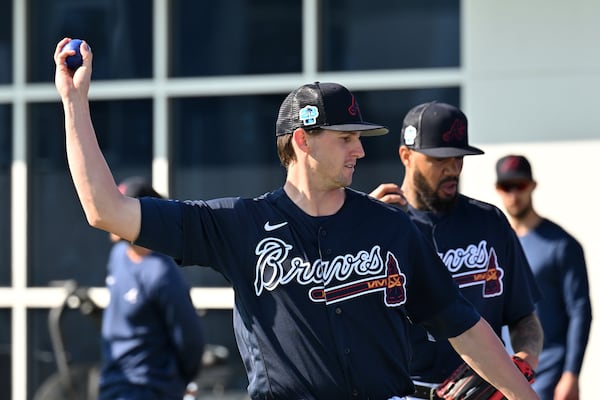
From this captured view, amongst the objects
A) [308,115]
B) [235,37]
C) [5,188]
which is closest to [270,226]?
[308,115]

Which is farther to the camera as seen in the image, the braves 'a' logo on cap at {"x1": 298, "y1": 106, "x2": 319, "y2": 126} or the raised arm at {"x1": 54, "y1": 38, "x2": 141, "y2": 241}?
the braves 'a' logo on cap at {"x1": 298, "y1": 106, "x2": 319, "y2": 126}

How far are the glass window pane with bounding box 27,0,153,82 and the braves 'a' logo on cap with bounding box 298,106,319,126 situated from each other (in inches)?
192

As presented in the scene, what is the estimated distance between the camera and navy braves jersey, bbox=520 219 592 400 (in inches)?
274

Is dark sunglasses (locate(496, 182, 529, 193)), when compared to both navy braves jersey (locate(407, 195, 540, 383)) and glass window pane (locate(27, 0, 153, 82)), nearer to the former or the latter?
navy braves jersey (locate(407, 195, 540, 383))

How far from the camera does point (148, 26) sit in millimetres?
8898

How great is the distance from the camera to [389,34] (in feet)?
27.7

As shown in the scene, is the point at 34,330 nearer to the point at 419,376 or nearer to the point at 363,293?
the point at 419,376

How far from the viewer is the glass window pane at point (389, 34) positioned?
8.33 m

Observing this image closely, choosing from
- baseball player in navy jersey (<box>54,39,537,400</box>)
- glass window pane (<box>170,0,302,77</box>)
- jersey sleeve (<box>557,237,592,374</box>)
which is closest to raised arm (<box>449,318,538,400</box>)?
baseball player in navy jersey (<box>54,39,537,400</box>)

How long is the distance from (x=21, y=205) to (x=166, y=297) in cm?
261

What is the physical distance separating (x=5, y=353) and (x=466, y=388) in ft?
16.6

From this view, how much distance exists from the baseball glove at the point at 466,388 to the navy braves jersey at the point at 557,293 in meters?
2.13

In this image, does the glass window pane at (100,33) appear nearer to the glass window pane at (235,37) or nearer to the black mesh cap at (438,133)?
the glass window pane at (235,37)

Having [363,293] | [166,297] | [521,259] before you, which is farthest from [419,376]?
[166,297]
